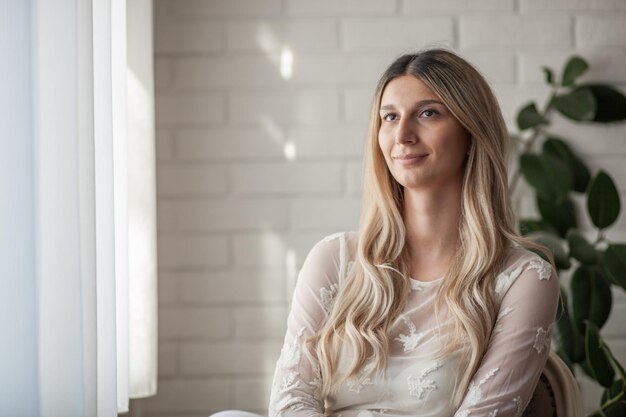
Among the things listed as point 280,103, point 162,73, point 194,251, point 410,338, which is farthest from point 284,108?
point 410,338

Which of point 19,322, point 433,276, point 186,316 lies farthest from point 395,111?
point 186,316

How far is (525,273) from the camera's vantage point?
1.70m

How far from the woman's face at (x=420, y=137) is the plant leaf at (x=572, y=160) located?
2.94 ft

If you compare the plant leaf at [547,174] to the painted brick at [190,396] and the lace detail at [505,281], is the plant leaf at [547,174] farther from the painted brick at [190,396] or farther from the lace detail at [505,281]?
the painted brick at [190,396]

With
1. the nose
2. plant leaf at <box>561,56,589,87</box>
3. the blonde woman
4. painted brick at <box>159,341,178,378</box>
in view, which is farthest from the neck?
painted brick at <box>159,341,178,378</box>

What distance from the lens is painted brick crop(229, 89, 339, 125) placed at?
263 cm

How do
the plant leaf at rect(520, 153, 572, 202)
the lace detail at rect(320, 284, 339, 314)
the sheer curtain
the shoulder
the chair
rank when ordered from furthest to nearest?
1. the plant leaf at rect(520, 153, 572, 202)
2. the lace detail at rect(320, 284, 339, 314)
3. the shoulder
4. the chair
5. the sheer curtain

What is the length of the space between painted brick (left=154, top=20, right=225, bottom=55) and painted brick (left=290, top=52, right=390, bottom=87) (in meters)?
0.26

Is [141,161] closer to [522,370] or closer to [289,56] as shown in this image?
[289,56]

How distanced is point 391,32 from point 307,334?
1229 mm

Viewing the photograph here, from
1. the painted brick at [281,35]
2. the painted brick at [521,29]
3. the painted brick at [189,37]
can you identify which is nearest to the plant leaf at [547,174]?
the painted brick at [521,29]

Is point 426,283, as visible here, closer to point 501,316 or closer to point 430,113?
point 501,316

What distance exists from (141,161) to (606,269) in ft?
4.39

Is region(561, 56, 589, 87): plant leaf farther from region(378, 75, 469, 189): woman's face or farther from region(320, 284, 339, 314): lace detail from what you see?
region(320, 284, 339, 314): lace detail
